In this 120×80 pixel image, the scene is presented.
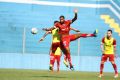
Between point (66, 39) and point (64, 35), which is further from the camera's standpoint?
point (64, 35)

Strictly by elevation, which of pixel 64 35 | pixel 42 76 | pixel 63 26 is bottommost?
pixel 42 76

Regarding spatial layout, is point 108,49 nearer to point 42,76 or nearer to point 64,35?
point 64,35

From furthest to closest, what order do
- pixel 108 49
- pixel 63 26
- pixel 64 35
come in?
pixel 108 49
pixel 64 35
pixel 63 26

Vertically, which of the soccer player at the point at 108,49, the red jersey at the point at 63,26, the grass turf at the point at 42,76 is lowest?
the grass turf at the point at 42,76

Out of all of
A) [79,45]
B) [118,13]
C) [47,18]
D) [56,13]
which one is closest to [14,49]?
[79,45]

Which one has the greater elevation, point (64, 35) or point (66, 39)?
point (64, 35)

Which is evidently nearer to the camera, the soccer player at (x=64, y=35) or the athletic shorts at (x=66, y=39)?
the soccer player at (x=64, y=35)

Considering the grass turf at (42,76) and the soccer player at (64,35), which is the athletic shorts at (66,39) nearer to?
the soccer player at (64,35)

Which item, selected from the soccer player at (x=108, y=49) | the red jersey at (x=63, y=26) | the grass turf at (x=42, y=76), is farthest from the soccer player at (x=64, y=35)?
the soccer player at (x=108, y=49)

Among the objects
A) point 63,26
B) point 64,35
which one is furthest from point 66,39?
point 63,26

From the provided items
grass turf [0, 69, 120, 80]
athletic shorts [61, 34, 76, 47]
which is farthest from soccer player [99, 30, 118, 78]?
athletic shorts [61, 34, 76, 47]

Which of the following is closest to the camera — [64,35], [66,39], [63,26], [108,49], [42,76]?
[42,76]

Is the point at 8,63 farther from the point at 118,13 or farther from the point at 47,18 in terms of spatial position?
the point at 118,13

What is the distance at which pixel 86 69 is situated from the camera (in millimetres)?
24562
